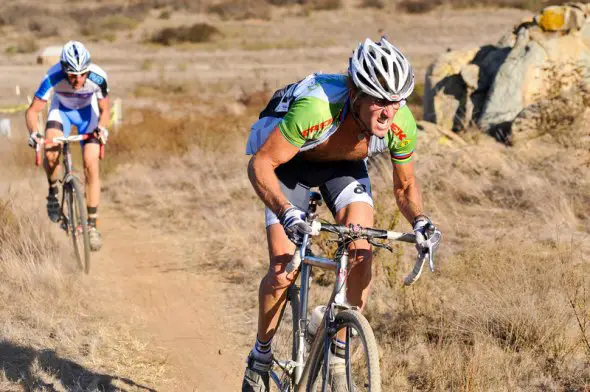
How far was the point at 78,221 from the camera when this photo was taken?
26.4 feet

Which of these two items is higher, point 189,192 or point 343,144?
point 343,144

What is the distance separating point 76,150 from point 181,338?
871 centimetres

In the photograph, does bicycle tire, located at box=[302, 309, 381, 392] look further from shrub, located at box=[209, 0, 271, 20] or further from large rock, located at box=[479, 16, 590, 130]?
shrub, located at box=[209, 0, 271, 20]

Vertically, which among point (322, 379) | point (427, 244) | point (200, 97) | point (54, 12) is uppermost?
point (427, 244)

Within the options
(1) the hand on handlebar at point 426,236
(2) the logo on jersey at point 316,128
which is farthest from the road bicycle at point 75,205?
(1) the hand on handlebar at point 426,236

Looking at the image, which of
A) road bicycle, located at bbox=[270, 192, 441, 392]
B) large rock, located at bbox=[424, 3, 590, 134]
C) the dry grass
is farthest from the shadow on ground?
large rock, located at bbox=[424, 3, 590, 134]

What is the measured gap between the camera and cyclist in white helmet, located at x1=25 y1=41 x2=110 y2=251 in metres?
7.57

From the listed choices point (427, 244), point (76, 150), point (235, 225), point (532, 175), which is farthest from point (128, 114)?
point (427, 244)

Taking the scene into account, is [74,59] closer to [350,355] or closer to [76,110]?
[76,110]

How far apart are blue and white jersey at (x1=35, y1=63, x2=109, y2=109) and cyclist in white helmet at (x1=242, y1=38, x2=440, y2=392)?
12.9 ft

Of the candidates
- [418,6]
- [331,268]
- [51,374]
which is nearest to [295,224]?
[331,268]

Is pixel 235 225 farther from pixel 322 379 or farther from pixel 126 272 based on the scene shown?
pixel 322 379

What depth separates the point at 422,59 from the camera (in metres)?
28.5

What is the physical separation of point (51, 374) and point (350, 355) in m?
2.46
